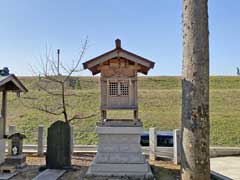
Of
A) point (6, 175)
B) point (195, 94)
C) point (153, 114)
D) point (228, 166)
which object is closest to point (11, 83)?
point (6, 175)

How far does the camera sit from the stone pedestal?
679cm

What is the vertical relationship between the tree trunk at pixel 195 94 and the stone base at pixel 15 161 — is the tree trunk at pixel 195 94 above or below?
above

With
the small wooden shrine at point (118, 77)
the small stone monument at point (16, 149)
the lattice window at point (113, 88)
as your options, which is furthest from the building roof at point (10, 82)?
the lattice window at point (113, 88)

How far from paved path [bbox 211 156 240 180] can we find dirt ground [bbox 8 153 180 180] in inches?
47.6

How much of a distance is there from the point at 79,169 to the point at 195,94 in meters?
5.48

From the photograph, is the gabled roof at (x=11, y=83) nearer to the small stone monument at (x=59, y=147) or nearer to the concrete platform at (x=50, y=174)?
the small stone monument at (x=59, y=147)

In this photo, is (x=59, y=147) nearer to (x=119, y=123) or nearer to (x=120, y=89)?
(x=119, y=123)

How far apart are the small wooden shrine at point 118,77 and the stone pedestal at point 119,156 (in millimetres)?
441

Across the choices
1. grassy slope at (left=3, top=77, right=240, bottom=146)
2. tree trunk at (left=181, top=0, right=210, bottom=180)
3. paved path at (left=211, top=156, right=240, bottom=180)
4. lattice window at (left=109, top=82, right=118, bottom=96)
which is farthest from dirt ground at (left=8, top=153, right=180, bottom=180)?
tree trunk at (left=181, top=0, right=210, bottom=180)

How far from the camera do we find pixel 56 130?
752cm

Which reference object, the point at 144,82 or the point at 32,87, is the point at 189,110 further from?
the point at 144,82

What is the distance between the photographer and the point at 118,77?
23.7ft

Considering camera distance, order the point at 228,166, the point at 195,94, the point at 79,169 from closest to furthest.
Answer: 1. the point at 195,94
2. the point at 79,169
3. the point at 228,166

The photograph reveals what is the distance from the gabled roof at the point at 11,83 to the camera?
7832 millimetres
